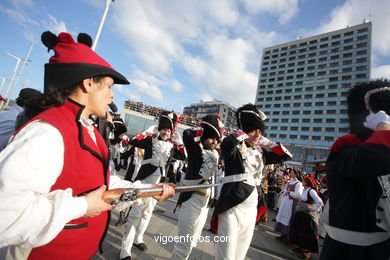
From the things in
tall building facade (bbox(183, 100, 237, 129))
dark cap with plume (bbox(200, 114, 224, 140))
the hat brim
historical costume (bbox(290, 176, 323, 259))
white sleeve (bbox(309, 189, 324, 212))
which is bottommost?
historical costume (bbox(290, 176, 323, 259))

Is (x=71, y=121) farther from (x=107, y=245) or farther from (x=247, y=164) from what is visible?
(x=107, y=245)

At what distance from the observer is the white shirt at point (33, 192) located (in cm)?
79

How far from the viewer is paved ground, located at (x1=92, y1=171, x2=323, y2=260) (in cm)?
359

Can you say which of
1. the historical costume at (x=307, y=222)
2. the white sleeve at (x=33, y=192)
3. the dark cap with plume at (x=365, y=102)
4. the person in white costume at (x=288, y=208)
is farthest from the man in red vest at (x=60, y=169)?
the person in white costume at (x=288, y=208)

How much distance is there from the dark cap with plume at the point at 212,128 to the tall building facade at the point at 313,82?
177ft

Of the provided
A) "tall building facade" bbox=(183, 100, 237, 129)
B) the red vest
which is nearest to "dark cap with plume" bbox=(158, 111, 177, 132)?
the red vest

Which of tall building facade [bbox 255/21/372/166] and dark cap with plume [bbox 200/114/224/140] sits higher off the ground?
tall building facade [bbox 255/21/372/166]

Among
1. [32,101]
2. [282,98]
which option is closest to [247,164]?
[32,101]

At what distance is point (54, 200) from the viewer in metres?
0.94

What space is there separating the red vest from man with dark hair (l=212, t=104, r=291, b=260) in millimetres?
1729

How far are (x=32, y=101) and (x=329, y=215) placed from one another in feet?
8.62

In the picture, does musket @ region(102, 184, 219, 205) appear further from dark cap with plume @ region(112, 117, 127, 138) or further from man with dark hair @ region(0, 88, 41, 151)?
dark cap with plume @ region(112, 117, 127, 138)

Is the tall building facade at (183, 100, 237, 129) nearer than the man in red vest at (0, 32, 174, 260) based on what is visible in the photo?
No

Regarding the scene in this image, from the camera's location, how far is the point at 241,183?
2.73 metres
